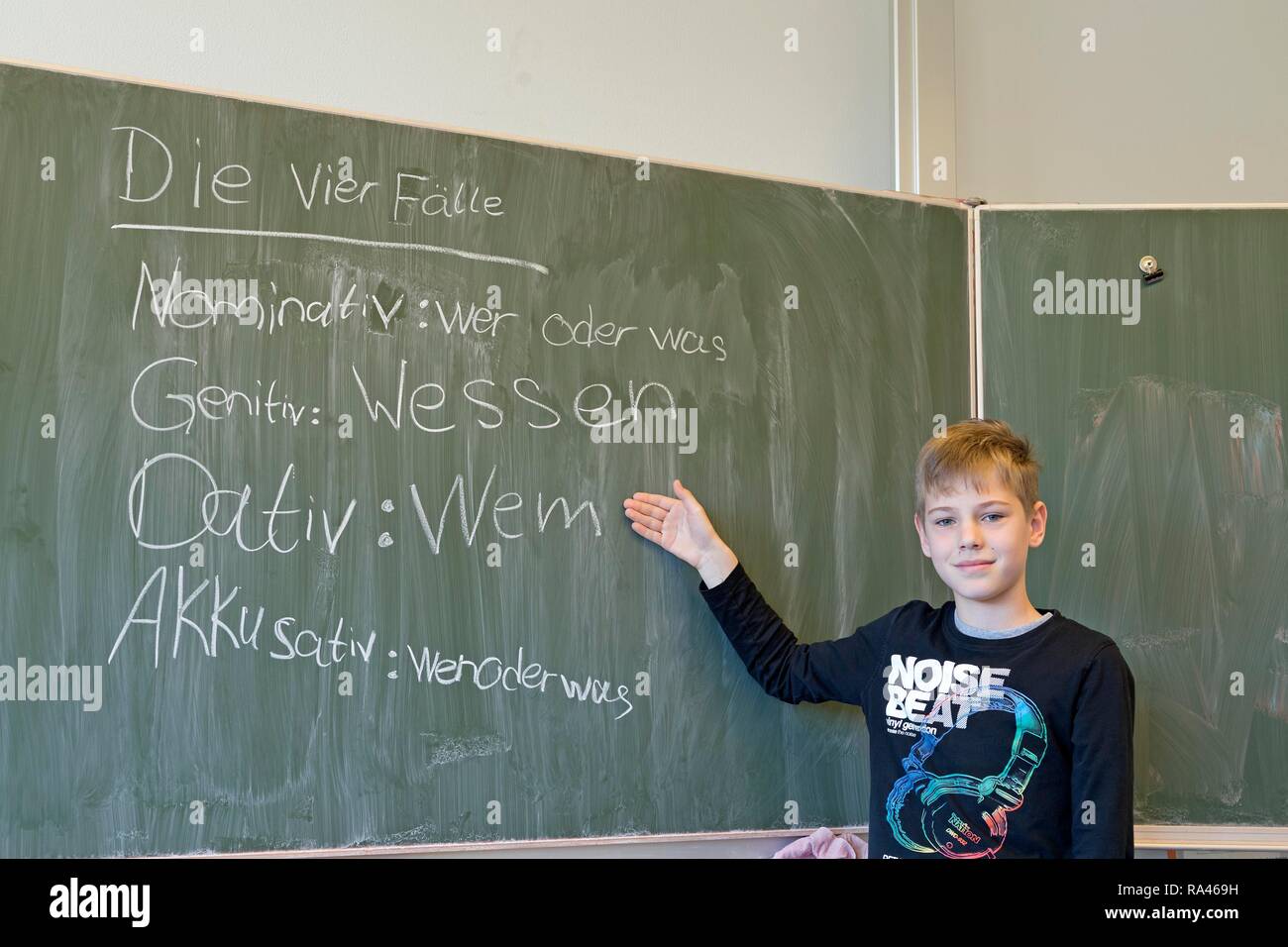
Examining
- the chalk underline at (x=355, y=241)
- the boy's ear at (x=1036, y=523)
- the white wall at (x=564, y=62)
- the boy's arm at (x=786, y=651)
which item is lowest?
the boy's arm at (x=786, y=651)

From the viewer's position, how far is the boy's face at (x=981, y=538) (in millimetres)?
1955

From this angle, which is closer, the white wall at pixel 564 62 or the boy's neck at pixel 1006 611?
the boy's neck at pixel 1006 611

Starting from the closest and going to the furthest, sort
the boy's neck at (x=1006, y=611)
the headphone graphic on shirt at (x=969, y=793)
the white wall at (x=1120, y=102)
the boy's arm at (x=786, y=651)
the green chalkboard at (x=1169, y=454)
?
1. the headphone graphic on shirt at (x=969, y=793)
2. the boy's neck at (x=1006, y=611)
3. the boy's arm at (x=786, y=651)
4. the green chalkboard at (x=1169, y=454)
5. the white wall at (x=1120, y=102)

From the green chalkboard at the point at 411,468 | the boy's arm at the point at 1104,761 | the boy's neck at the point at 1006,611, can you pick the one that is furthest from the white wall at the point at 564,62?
the boy's arm at the point at 1104,761

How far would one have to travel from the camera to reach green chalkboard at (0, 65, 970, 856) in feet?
5.96

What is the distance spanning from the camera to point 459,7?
262 cm

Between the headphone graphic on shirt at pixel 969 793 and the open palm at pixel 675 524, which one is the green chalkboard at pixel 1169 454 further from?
the open palm at pixel 675 524

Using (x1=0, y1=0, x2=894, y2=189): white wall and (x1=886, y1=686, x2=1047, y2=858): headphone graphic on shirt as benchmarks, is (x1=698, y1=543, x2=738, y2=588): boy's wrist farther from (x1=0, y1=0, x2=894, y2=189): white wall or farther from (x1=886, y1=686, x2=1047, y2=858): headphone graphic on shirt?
(x1=0, y1=0, x2=894, y2=189): white wall

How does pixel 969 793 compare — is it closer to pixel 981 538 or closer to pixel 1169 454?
pixel 981 538

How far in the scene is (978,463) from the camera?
2008mm

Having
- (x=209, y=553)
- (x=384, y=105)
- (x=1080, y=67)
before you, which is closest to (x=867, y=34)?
(x=1080, y=67)

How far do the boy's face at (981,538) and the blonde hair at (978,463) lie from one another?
0.7 inches

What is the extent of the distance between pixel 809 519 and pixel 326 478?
1.01m

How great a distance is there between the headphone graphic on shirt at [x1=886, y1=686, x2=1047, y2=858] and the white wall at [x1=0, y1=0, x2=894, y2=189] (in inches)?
57.6
